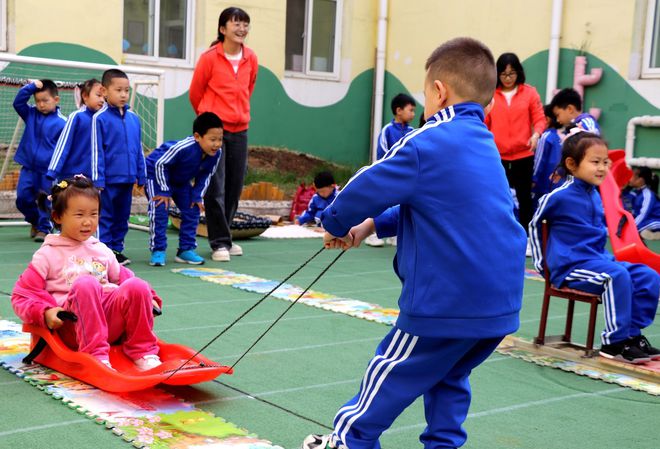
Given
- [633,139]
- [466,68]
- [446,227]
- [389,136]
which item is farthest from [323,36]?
[446,227]

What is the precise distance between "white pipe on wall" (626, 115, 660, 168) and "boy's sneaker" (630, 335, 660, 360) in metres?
5.99

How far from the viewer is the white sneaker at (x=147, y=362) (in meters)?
3.80

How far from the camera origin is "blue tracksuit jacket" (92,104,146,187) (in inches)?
269

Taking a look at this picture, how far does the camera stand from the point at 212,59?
24.7 ft

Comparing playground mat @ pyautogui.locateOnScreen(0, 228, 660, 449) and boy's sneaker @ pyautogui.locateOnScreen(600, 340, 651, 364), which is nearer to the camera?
playground mat @ pyautogui.locateOnScreen(0, 228, 660, 449)

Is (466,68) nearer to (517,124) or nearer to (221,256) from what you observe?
(221,256)

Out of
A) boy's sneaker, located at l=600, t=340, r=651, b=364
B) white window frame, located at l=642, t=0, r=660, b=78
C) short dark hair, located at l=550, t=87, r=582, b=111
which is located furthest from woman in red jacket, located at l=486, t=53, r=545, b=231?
boy's sneaker, located at l=600, t=340, r=651, b=364

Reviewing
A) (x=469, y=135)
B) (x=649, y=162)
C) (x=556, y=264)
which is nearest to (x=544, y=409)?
(x=556, y=264)

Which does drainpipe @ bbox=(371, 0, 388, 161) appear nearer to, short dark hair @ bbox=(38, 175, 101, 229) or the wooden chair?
the wooden chair

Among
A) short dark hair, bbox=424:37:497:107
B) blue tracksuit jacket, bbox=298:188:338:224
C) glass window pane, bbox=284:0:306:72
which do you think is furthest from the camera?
glass window pane, bbox=284:0:306:72

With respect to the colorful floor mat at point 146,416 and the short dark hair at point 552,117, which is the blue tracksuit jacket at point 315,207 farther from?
the colorful floor mat at point 146,416

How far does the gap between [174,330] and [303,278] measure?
216 centimetres

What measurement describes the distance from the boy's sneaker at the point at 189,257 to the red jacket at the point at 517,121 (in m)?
2.86

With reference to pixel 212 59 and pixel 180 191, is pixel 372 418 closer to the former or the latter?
pixel 180 191
